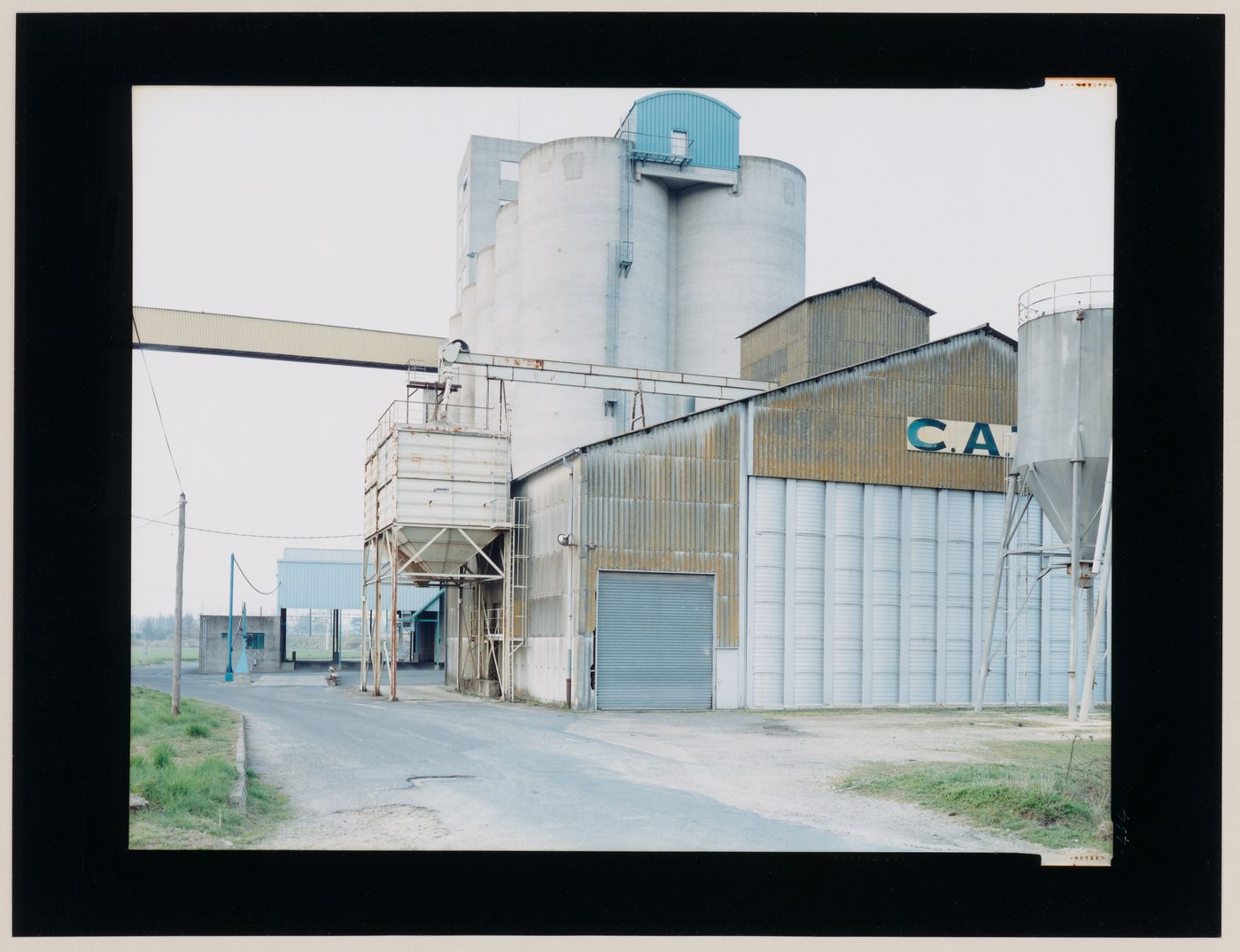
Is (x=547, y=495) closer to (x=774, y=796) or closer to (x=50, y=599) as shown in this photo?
(x=774, y=796)

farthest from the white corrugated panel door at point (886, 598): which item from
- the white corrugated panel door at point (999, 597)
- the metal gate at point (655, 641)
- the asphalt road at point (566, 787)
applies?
the asphalt road at point (566, 787)

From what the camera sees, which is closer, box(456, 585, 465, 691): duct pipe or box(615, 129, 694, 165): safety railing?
box(456, 585, 465, 691): duct pipe

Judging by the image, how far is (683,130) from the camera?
40281 mm

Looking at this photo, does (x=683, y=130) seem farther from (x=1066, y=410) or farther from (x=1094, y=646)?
(x=1094, y=646)

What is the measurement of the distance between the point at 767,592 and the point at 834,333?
8.73 meters

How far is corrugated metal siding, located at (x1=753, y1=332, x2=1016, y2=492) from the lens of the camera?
2919 cm

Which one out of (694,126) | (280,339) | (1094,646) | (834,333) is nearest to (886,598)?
(834,333)

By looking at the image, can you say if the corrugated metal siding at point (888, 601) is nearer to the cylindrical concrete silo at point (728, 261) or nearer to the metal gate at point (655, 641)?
the metal gate at point (655, 641)

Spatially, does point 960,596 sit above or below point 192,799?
above

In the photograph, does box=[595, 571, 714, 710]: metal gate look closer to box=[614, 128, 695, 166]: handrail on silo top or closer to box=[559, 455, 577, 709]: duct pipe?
box=[559, 455, 577, 709]: duct pipe

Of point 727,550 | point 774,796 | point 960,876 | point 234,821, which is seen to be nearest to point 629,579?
point 727,550

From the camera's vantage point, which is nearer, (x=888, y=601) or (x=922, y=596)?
(x=888, y=601)

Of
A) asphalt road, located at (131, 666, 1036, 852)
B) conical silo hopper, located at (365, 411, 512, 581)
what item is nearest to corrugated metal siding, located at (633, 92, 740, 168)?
conical silo hopper, located at (365, 411, 512, 581)

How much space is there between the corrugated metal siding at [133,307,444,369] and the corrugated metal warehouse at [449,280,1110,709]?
23.1 metres
